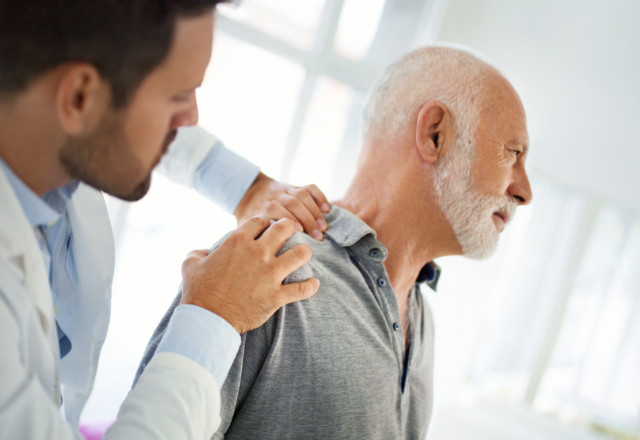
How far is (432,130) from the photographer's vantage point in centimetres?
127

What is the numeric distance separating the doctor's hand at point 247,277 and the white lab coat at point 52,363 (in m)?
0.13

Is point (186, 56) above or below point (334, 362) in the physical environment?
above

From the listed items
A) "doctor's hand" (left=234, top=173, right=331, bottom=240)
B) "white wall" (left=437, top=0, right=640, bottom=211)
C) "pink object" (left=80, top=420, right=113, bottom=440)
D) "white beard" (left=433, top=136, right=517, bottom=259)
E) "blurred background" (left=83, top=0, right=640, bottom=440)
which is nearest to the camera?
"doctor's hand" (left=234, top=173, right=331, bottom=240)

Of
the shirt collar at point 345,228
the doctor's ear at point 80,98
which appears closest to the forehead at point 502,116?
the shirt collar at point 345,228

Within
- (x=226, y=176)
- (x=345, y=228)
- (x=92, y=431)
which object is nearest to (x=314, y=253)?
(x=345, y=228)

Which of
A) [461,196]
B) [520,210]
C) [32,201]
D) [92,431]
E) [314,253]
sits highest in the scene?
[461,196]

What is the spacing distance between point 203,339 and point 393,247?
2.13ft

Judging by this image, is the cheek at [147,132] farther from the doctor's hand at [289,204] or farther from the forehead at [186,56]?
the doctor's hand at [289,204]

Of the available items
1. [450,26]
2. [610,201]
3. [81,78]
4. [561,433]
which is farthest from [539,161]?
[81,78]

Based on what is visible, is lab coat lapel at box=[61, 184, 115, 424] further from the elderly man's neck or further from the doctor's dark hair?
the elderly man's neck

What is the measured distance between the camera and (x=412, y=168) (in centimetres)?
127

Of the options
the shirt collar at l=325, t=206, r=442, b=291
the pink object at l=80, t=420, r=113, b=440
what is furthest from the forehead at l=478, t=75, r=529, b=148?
the pink object at l=80, t=420, r=113, b=440

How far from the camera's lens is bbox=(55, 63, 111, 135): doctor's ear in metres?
0.63

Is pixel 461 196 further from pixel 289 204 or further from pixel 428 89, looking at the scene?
pixel 289 204
